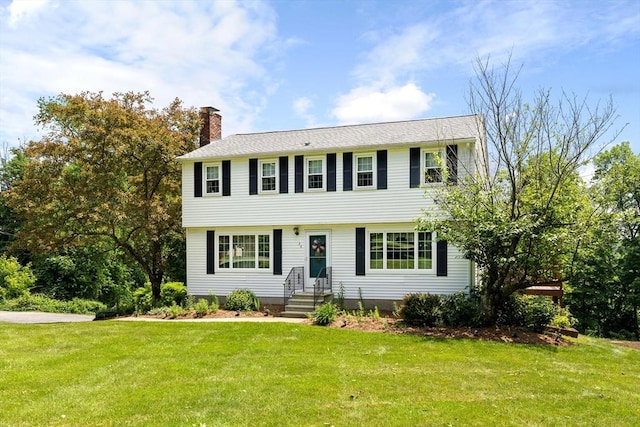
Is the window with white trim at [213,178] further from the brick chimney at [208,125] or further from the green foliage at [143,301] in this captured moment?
the green foliage at [143,301]

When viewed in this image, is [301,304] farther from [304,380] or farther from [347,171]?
[304,380]

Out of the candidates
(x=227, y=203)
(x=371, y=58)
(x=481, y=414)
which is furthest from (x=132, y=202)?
(x=481, y=414)

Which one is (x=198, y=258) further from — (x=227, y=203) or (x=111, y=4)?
(x=111, y=4)

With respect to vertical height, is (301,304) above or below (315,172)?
below

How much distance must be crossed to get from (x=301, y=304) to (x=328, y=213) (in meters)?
3.28

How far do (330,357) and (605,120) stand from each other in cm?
882

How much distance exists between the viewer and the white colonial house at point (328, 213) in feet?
52.4

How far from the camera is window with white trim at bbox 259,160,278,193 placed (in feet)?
58.0

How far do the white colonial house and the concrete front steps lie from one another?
38cm

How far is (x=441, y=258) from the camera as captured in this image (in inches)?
622

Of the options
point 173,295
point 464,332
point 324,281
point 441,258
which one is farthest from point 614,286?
point 173,295

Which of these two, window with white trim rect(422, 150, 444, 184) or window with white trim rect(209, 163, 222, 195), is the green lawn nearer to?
window with white trim rect(422, 150, 444, 184)

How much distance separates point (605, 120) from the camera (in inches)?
468

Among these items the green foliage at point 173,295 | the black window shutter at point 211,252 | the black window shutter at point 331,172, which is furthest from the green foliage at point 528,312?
the green foliage at point 173,295
